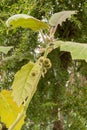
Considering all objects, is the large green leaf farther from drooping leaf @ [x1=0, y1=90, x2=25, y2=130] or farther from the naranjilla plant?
drooping leaf @ [x1=0, y1=90, x2=25, y2=130]

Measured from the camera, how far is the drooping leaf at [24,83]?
434mm

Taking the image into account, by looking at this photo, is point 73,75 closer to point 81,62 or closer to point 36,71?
point 81,62

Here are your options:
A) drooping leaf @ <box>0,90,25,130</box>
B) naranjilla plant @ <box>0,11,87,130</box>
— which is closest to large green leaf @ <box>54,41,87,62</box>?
naranjilla plant @ <box>0,11,87,130</box>

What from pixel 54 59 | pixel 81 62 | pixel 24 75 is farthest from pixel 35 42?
pixel 24 75

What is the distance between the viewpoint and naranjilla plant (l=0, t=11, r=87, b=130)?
400 millimetres

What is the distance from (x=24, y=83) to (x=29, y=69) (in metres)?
0.02

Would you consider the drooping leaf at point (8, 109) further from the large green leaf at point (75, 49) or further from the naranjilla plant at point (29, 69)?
the large green leaf at point (75, 49)

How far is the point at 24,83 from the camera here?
0.44 m

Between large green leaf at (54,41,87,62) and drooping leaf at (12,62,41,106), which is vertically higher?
large green leaf at (54,41,87,62)

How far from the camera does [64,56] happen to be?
1602mm

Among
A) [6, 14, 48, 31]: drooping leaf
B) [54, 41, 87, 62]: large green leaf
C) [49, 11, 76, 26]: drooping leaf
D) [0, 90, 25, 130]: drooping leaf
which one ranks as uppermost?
[6, 14, 48, 31]: drooping leaf

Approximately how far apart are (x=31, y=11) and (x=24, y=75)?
102 centimetres

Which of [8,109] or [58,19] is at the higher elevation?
[58,19]

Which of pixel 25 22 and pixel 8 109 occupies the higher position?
pixel 25 22
